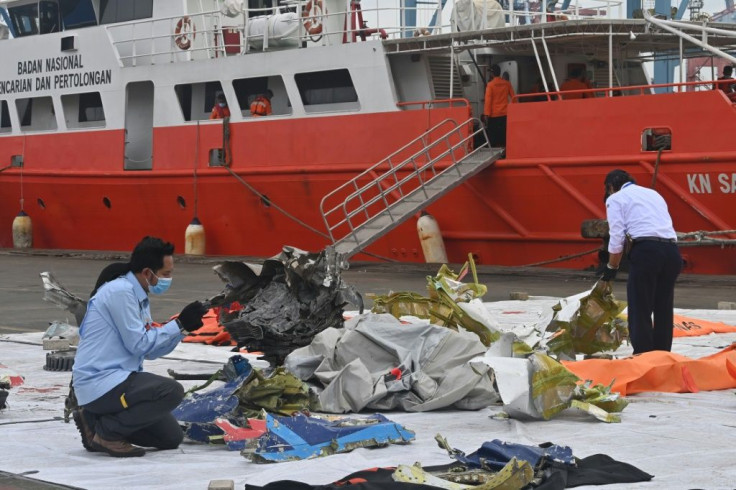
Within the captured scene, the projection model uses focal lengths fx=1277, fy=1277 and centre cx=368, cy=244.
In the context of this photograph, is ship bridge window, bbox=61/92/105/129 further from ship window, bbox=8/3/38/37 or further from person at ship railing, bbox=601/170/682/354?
person at ship railing, bbox=601/170/682/354

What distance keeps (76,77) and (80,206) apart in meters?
2.37

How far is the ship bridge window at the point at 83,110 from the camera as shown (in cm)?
2319

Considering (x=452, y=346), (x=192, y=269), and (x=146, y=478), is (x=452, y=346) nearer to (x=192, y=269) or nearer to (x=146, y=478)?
(x=146, y=478)

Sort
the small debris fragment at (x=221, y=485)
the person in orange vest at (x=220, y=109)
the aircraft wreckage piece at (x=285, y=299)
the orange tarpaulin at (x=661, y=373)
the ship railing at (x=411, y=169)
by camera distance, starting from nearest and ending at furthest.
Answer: the small debris fragment at (x=221, y=485), the orange tarpaulin at (x=661, y=373), the aircraft wreckage piece at (x=285, y=299), the ship railing at (x=411, y=169), the person in orange vest at (x=220, y=109)

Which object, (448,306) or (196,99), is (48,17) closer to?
(196,99)

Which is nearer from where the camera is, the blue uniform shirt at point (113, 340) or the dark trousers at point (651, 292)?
the blue uniform shirt at point (113, 340)

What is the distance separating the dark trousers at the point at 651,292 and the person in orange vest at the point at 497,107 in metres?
9.52

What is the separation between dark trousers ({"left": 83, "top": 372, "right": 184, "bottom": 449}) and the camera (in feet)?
19.5

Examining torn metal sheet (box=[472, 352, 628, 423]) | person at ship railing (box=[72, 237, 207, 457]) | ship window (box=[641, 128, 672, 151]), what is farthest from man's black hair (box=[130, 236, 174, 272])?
ship window (box=[641, 128, 672, 151])

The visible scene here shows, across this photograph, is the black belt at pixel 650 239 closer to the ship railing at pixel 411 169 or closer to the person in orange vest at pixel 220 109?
the ship railing at pixel 411 169

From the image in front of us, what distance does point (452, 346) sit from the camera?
25.1 feet

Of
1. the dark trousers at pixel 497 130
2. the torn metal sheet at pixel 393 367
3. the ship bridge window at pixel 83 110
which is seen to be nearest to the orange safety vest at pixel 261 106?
the ship bridge window at pixel 83 110

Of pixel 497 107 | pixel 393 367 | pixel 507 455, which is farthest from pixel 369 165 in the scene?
pixel 507 455

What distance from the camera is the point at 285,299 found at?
859 centimetres
